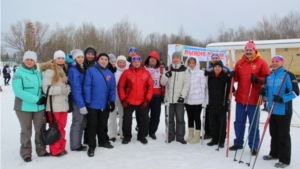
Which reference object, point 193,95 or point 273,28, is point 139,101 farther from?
point 273,28

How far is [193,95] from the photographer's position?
4.77 m

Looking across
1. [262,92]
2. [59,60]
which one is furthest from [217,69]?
[59,60]

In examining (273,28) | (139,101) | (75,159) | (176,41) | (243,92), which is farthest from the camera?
(176,41)

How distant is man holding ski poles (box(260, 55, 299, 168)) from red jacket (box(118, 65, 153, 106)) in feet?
7.17

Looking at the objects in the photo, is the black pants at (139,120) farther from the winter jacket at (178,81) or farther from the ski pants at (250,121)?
the ski pants at (250,121)

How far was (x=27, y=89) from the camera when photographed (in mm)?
3611

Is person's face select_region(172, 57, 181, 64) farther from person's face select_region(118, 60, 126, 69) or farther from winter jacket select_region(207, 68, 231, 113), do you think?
person's face select_region(118, 60, 126, 69)

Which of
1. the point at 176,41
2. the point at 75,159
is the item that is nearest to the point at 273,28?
the point at 176,41

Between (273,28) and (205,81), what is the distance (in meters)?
40.3

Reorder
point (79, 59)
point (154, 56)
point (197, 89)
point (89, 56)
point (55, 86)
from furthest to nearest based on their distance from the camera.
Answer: point (154, 56), point (197, 89), point (89, 56), point (79, 59), point (55, 86)

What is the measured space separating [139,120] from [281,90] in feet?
9.09

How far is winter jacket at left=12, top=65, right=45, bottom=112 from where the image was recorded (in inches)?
139

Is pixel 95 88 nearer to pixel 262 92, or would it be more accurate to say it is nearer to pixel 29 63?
pixel 29 63

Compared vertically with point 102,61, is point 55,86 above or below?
below
